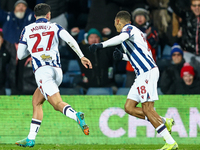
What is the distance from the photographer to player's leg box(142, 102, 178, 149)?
21.0 feet

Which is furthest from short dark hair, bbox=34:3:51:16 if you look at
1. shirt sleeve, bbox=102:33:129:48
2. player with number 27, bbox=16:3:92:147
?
shirt sleeve, bbox=102:33:129:48

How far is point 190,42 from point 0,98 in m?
4.67

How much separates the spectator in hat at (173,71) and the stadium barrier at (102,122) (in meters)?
1.55

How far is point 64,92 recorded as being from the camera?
10.3m

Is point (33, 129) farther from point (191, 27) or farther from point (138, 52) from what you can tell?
point (191, 27)

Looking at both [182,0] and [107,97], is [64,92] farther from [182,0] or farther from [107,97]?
[182,0]

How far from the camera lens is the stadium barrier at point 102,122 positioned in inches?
326

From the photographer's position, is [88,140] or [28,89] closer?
[88,140]

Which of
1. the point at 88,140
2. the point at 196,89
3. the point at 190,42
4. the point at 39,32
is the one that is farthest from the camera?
the point at 190,42

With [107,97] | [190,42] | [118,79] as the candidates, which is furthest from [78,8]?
[107,97]

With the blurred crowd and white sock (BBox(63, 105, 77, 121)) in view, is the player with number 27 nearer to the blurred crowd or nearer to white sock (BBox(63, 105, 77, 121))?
white sock (BBox(63, 105, 77, 121))

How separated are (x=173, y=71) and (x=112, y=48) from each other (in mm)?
1546

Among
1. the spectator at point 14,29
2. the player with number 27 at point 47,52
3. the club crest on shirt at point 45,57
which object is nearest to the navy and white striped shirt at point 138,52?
the player with number 27 at point 47,52

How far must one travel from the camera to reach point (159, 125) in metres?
6.47
